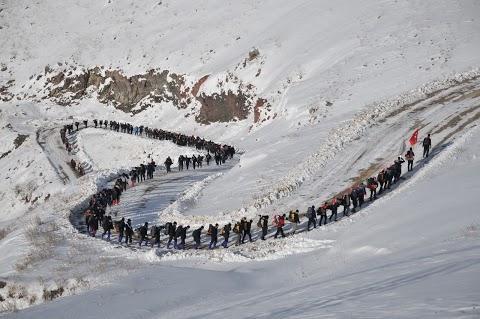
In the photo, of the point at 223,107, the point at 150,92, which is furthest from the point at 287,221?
the point at 150,92

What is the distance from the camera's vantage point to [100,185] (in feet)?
110

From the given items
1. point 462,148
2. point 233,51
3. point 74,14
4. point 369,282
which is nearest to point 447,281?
point 369,282

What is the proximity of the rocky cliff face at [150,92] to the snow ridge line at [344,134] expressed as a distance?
13962mm

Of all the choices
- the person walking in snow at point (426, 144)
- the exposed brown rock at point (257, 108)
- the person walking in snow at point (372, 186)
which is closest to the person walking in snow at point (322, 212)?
the person walking in snow at point (372, 186)

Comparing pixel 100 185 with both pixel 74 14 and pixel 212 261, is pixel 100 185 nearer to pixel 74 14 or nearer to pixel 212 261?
pixel 212 261

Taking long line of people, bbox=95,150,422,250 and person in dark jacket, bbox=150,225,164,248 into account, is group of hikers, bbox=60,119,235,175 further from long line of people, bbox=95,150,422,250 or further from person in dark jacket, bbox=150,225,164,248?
long line of people, bbox=95,150,422,250

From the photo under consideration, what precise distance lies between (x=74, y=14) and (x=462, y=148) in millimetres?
65037

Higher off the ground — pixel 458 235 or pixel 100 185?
pixel 100 185

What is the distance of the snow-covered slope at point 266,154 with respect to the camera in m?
13.8

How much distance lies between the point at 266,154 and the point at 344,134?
462 cm

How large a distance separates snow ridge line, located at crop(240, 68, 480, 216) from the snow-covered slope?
117 mm

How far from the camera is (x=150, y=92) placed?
56.8 meters

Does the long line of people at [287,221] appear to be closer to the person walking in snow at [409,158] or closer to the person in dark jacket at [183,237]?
the person in dark jacket at [183,237]

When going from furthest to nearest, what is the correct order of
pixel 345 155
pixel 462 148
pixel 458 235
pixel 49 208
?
pixel 49 208, pixel 345 155, pixel 462 148, pixel 458 235
